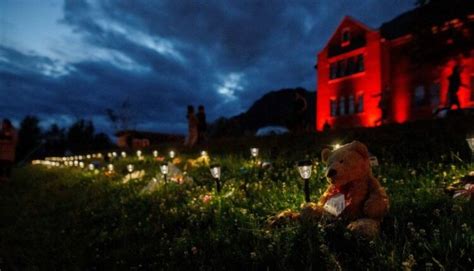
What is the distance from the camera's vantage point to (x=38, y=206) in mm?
9914

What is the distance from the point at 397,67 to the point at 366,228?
28553mm

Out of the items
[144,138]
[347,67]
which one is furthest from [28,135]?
[347,67]

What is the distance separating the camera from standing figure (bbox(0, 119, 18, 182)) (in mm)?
14289

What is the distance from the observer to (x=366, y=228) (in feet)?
12.8

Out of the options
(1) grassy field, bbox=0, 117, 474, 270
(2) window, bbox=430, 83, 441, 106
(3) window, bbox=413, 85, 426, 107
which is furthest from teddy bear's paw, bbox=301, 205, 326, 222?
(3) window, bbox=413, 85, 426, 107

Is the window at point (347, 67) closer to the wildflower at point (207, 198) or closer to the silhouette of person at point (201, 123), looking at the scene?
the silhouette of person at point (201, 123)

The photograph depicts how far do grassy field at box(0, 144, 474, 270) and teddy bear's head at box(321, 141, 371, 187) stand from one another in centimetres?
57

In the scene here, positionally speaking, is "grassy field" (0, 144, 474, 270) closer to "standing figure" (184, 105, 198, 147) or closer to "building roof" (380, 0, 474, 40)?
"standing figure" (184, 105, 198, 147)

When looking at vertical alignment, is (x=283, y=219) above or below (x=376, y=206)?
below

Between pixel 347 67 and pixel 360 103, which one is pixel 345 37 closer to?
pixel 347 67

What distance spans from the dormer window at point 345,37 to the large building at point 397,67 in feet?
0.12

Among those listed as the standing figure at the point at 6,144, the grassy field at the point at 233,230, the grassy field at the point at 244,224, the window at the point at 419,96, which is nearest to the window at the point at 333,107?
the window at the point at 419,96

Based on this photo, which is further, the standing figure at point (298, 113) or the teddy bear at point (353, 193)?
the standing figure at point (298, 113)

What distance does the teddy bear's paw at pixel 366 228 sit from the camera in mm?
3855
